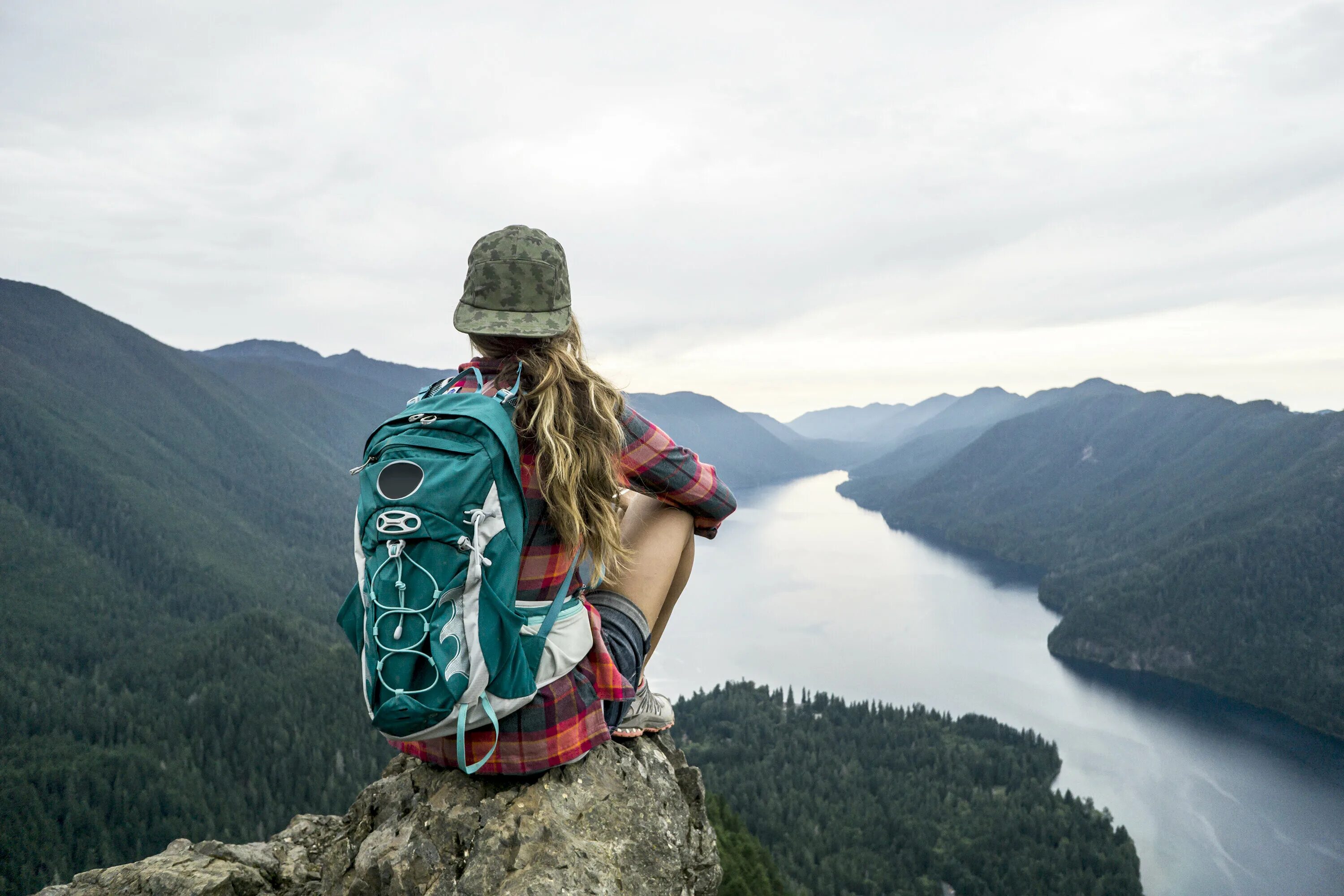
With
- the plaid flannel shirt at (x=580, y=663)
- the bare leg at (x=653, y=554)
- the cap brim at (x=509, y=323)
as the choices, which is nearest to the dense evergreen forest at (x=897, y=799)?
the bare leg at (x=653, y=554)

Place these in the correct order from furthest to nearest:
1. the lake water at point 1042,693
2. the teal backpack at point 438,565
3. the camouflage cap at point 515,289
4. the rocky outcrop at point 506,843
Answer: the lake water at point 1042,693 < the rocky outcrop at point 506,843 < the camouflage cap at point 515,289 < the teal backpack at point 438,565

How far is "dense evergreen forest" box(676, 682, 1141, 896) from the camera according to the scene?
53.9 m

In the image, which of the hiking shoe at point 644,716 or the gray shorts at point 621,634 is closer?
the gray shorts at point 621,634

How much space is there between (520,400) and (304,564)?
152 m

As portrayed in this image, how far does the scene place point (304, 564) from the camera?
139750 millimetres

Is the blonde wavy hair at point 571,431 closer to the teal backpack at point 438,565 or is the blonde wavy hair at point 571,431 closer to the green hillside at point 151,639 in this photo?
the teal backpack at point 438,565

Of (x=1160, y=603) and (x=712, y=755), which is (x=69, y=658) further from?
(x=1160, y=603)

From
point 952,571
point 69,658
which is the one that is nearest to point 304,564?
point 69,658

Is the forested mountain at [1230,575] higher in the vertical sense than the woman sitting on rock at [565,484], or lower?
lower

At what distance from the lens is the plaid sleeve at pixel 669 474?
3.69m

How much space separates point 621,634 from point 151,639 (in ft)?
392

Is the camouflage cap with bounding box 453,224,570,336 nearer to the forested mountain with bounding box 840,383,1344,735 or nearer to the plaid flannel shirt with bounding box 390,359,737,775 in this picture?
the plaid flannel shirt with bounding box 390,359,737,775

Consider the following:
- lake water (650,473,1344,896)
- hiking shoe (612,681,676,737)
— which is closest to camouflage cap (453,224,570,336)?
A: hiking shoe (612,681,676,737)

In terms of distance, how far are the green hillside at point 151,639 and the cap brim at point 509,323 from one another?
2570 inches
